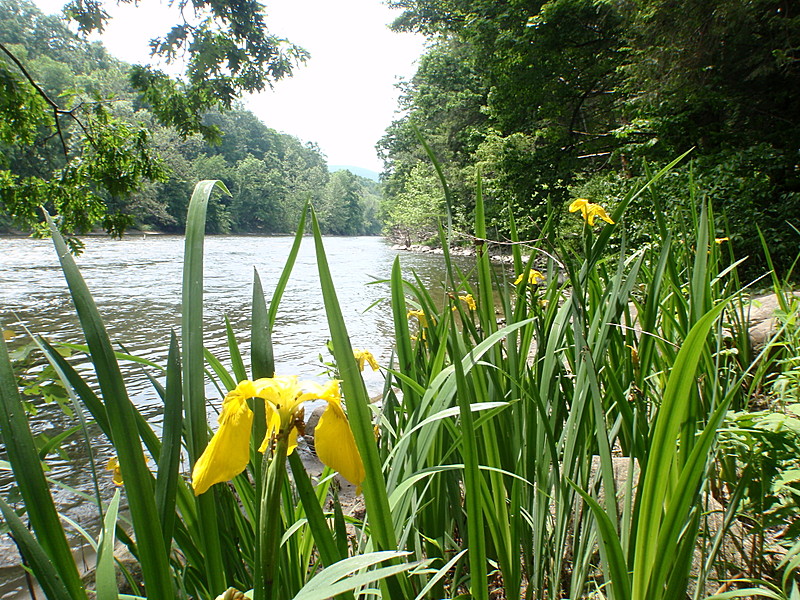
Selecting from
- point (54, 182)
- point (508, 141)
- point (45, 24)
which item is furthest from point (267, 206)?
point (54, 182)

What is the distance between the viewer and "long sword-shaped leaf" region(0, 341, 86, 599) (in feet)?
1.13

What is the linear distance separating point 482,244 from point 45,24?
63212mm

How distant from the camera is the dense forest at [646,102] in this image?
210 inches

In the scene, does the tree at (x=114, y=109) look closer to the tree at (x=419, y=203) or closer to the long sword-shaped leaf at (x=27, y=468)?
the long sword-shaped leaf at (x=27, y=468)

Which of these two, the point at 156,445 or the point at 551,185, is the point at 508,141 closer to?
the point at 551,185

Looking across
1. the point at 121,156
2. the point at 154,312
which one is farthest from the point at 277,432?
the point at 154,312

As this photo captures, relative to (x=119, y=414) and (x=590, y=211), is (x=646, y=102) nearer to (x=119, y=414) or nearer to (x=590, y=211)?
(x=590, y=211)

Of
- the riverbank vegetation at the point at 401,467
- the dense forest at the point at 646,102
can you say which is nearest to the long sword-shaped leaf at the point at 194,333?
the riverbank vegetation at the point at 401,467

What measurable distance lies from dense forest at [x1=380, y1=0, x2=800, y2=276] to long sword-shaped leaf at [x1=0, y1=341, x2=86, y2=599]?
2.61 metres

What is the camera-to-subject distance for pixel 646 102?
7.10 meters

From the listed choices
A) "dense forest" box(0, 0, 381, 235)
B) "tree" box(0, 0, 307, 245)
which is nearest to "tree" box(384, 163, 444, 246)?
"dense forest" box(0, 0, 381, 235)

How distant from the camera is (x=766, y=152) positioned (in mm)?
5441

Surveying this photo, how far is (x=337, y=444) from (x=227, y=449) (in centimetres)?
8

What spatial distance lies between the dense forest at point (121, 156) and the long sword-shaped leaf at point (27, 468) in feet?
0.93
